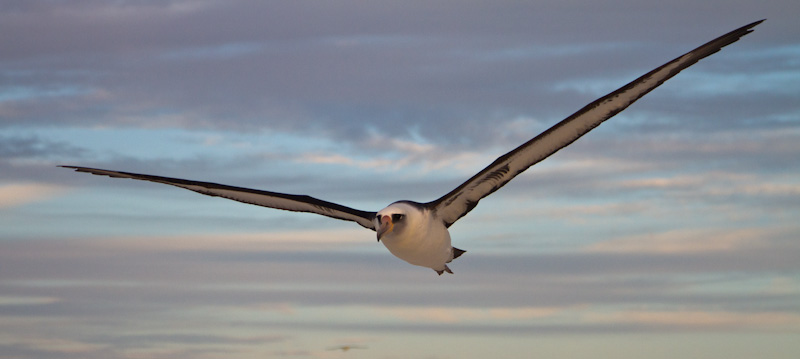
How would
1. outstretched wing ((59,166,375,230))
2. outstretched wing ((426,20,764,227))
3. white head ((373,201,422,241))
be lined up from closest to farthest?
outstretched wing ((426,20,764,227)), white head ((373,201,422,241)), outstretched wing ((59,166,375,230))

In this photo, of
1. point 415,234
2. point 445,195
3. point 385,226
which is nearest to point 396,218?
point 385,226

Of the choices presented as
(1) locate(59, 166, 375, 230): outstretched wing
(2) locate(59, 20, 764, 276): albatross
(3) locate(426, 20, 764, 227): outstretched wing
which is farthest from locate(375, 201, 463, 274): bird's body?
(1) locate(59, 166, 375, 230): outstretched wing

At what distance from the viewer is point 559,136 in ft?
58.6

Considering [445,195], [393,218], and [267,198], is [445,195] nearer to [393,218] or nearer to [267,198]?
[393,218]

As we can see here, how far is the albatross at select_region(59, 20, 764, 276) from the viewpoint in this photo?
1692 cm

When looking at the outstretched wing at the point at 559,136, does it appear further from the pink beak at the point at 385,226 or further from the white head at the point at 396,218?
the pink beak at the point at 385,226

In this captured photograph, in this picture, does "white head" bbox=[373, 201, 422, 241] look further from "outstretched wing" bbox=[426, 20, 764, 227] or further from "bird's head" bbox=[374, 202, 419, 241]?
"outstretched wing" bbox=[426, 20, 764, 227]

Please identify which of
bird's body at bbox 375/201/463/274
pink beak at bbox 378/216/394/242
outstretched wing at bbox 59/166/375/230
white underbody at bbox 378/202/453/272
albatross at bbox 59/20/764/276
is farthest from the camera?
outstretched wing at bbox 59/166/375/230

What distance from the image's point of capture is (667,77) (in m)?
16.8

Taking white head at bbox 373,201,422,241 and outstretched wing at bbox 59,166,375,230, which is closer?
white head at bbox 373,201,422,241

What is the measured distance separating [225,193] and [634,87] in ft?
28.1

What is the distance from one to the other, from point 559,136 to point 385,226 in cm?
349

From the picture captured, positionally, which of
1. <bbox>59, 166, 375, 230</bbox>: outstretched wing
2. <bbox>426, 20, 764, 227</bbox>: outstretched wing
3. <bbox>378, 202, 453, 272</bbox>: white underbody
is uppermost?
<bbox>426, 20, 764, 227</bbox>: outstretched wing

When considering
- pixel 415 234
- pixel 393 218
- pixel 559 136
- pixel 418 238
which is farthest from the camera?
pixel 418 238
